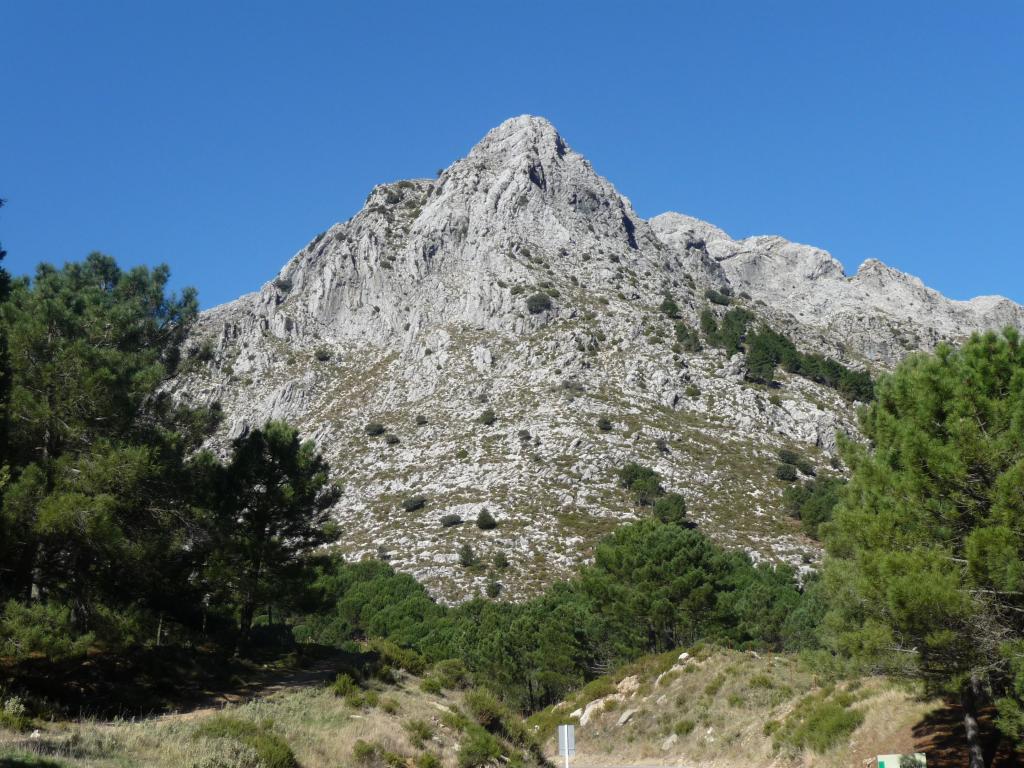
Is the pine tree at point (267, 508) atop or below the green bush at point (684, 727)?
atop

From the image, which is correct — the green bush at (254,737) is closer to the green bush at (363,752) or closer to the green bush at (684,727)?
the green bush at (363,752)

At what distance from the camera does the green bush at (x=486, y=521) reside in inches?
2564

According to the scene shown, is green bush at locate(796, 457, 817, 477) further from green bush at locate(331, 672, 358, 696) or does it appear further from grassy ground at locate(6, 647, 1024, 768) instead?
green bush at locate(331, 672, 358, 696)

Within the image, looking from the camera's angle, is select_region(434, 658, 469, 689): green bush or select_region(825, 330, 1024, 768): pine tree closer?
select_region(825, 330, 1024, 768): pine tree

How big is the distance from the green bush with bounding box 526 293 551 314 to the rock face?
1.01 feet

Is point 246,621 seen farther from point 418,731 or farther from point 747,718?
point 747,718

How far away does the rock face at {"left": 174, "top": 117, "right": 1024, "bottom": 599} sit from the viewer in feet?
220

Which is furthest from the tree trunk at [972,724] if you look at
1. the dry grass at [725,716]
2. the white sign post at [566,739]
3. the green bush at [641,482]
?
the green bush at [641,482]

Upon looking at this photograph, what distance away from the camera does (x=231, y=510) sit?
86.0 feet

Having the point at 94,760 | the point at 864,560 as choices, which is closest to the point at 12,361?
the point at 94,760

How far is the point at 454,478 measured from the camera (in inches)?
2921

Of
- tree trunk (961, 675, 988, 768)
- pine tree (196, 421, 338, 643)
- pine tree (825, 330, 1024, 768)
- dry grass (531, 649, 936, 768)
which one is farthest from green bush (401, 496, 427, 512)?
tree trunk (961, 675, 988, 768)

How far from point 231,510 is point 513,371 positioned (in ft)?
210

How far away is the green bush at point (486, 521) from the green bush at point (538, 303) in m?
37.3
